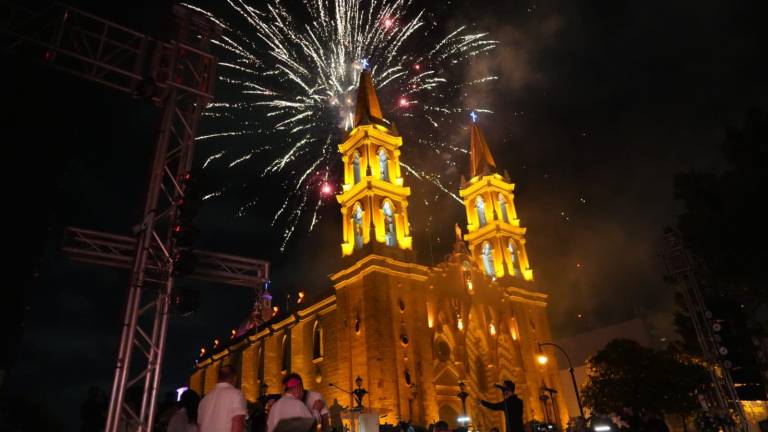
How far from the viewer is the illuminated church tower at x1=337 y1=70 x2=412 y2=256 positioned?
119ft

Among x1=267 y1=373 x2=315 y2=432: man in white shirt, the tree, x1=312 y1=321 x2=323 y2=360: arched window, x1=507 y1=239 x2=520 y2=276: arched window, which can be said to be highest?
x1=507 y1=239 x2=520 y2=276: arched window

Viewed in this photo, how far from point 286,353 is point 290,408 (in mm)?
37680

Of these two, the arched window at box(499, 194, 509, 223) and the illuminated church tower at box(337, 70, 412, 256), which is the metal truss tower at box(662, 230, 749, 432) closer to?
the illuminated church tower at box(337, 70, 412, 256)

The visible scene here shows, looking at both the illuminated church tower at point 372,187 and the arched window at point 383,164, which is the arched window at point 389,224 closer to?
the illuminated church tower at point 372,187

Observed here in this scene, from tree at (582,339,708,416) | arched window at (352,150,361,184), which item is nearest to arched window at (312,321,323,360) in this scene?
arched window at (352,150,361,184)

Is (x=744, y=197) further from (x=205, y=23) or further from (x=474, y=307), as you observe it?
(x=474, y=307)

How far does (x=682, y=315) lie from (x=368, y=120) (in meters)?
25.2

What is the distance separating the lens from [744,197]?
16609 millimetres

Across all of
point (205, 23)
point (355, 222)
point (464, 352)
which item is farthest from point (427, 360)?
point (205, 23)

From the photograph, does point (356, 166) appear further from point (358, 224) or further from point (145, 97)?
point (145, 97)

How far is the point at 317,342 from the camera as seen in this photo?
37844mm

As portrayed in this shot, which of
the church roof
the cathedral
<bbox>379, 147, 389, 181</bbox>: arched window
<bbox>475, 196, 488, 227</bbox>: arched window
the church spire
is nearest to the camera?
the cathedral

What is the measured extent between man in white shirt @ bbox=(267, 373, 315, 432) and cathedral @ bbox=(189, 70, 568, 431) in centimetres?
2499

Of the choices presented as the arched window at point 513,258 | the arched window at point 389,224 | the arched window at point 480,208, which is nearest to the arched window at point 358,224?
the arched window at point 389,224
